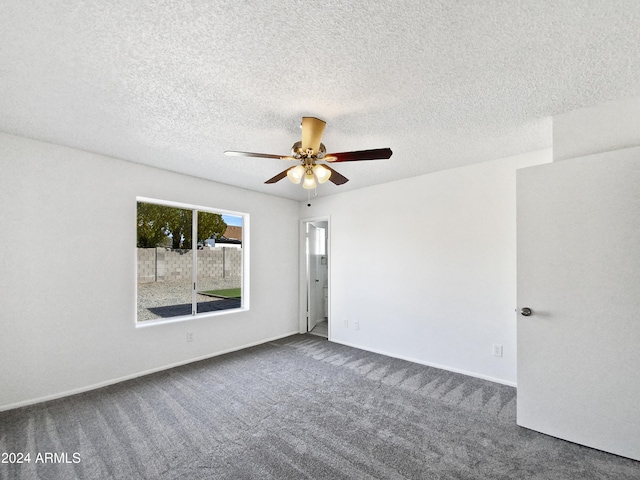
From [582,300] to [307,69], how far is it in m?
2.58

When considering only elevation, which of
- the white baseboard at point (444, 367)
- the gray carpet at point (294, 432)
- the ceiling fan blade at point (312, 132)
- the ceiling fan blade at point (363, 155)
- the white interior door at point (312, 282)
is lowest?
the white baseboard at point (444, 367)

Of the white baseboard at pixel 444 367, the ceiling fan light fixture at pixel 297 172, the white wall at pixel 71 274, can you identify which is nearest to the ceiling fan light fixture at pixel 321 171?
the ceiling fan light fixture at pixel 297 172

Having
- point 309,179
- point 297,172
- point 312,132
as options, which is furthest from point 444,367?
point 312,132

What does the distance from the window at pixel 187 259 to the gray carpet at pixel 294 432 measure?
1.02 m

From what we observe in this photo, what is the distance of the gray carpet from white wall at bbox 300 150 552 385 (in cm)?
55

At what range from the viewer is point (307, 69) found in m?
1.76

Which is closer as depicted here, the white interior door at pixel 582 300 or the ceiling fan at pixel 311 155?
the white interior door at pixel 582 300

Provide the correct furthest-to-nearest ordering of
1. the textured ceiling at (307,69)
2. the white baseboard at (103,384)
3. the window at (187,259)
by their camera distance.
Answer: the window at (187,259), the white baseboard at (103,384), the textured ceiling at (307,69)

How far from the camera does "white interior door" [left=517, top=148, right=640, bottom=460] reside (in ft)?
6.53

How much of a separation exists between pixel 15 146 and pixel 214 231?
7.40 feet

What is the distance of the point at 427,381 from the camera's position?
325 centimetres

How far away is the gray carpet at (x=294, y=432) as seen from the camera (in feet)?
6.17

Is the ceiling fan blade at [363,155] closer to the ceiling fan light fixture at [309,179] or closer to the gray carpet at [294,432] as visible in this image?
the ceiling fan light fixture at [309,179]

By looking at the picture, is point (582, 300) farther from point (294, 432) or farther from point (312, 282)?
point (312, 282)
